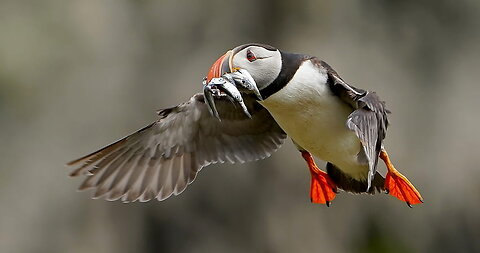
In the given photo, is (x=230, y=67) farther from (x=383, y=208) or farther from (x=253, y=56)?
(x=383, y=208)

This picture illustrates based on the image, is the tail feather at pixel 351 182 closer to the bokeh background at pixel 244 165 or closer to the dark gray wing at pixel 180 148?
the dark gray wing at pixel 180 148

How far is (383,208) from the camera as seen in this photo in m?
4.84

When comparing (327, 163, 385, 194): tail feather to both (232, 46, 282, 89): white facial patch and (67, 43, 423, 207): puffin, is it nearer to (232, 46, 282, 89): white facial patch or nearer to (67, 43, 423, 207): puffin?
(67, 43, 423, 207): puffin

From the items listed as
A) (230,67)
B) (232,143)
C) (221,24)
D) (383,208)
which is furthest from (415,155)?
(230,67)

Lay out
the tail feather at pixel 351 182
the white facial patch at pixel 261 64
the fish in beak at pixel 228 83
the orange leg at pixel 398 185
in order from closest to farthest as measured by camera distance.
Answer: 1. the fish in beak at pixel 228 83
2. the white facial patch at pixel 261 64
3. the orange leg at pixel 398 185
4. the tail feather at pixel 351 182

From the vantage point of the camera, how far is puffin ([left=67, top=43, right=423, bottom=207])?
2.54m

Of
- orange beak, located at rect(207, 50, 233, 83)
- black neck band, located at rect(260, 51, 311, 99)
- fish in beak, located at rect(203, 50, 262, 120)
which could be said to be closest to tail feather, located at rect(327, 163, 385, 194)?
black neck band, located at rect(260, 51, 311, 99)

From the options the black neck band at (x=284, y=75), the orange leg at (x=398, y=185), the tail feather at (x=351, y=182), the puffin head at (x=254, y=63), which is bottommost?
the orange leg at (x=398, y=185)

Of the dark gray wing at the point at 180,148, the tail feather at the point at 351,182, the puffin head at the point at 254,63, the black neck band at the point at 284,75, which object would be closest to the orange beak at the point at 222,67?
the puffin head at the point at 254,63

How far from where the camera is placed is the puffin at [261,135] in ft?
8.33

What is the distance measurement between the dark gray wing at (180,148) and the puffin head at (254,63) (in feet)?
1.48

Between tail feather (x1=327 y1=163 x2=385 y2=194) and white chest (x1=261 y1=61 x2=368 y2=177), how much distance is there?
145 mm

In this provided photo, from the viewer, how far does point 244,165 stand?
486cm

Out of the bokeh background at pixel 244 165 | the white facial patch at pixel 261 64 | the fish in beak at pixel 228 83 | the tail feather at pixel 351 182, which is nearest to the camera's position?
the fish in beak at pixel 228 83
